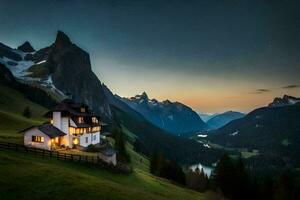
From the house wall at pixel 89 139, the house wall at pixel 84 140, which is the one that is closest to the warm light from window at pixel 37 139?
the house wall at pixel 84 140

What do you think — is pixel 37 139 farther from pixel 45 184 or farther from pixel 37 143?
pixel 45 184

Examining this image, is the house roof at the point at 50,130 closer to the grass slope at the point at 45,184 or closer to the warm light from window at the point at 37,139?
the warm light from window at the point at 37,139

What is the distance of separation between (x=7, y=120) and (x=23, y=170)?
7627 centimetres

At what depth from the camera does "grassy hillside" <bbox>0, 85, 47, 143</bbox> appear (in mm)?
91306

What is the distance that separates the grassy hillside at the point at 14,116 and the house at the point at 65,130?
8326 millimetres

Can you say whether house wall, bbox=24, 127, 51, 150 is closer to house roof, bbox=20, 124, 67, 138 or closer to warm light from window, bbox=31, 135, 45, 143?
warm light from window, bbox=31, 135, 45, 143

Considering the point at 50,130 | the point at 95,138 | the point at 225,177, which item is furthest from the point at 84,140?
the point at 225,177

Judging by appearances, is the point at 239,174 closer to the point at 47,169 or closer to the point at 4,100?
the point at 47,169

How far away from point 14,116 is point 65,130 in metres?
52.0

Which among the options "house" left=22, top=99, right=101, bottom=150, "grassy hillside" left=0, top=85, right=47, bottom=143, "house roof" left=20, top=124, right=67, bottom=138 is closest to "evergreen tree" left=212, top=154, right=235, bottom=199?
"house" left=22, top=99, right=101, bottom=150

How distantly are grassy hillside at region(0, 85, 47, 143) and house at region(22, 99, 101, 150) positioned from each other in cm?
833

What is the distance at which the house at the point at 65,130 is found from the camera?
252ft

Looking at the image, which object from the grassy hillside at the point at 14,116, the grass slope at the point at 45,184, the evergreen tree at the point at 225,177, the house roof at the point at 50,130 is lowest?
the evergreen tree at the point at 225,177

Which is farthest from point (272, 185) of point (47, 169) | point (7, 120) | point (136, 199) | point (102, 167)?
point (7, 120)
